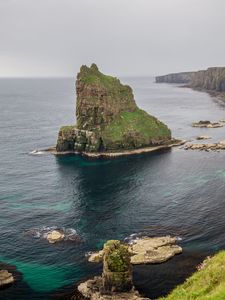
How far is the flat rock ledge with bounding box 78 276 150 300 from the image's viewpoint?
2874 inches

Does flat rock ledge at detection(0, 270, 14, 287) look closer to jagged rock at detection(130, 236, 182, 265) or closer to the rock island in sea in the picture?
jagged rock at detection(130, 236, 182, 265)

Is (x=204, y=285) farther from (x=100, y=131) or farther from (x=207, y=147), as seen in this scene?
(x=207, y=147)

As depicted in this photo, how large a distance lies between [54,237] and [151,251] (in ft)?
74.6

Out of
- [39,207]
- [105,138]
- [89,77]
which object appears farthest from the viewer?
[89,77]

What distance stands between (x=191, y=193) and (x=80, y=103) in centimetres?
8537

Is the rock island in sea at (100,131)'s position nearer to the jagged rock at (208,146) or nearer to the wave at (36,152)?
the wave at (36,152)

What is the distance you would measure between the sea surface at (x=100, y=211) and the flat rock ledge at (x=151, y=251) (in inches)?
70.0

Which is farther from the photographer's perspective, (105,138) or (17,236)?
(105,138)

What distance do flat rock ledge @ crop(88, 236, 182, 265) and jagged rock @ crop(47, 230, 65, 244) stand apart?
1101 centimetres

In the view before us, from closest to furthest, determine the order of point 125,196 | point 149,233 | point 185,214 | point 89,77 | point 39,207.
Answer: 1. point 149,233
2. point 185,214
3. point 39,207
4. point 125,196
5. point 89,77

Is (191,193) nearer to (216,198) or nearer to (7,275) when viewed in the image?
(216,198)

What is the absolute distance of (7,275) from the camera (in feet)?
265

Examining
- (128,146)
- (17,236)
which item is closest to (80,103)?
(128,146)

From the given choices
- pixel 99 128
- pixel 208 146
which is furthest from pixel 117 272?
pixel 208 146
